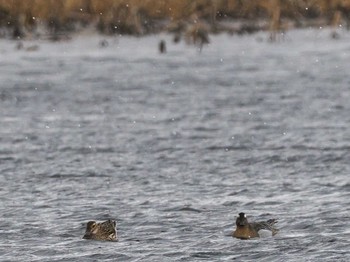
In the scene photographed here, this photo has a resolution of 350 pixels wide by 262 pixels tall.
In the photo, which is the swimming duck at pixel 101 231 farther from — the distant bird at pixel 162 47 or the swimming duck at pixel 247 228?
the distant bird at pixel 162 47

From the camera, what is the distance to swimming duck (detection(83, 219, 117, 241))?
13.0 meters

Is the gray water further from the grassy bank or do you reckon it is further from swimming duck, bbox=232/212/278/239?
the grassy bank

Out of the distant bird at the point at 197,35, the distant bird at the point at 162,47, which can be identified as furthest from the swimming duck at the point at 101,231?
the distant bird at the point at 197,35

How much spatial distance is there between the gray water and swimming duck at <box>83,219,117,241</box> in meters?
0.09

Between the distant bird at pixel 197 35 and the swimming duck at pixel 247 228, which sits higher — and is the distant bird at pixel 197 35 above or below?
below

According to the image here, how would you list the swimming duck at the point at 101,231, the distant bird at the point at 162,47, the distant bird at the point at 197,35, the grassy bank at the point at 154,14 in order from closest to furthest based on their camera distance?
the swimming duck at the point at 101,231 → the distant bird at the point at 162,47 → the distant bird at the point at 197,35 → the grassy bank at the point at 154,14

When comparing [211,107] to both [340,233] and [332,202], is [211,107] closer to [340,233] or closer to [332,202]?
[332,202]

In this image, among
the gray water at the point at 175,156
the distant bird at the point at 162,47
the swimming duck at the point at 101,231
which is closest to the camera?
the swimming duck at the point at 101,231

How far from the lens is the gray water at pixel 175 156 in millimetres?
13148

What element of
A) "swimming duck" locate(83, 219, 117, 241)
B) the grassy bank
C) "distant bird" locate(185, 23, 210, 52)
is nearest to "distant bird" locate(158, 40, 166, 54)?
"distant bird" locate(185, 23, 210, 52)

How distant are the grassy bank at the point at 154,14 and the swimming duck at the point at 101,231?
1164 inches

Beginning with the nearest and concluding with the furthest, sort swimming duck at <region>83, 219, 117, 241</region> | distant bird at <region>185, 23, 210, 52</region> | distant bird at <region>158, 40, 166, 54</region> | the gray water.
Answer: swimming duck at <region>83, 219, 117, 241</region>
the gray water
distant bird at <region>158, 40, 166, 54</region>
distant bird at <region>185, 23, 210, 52</region>

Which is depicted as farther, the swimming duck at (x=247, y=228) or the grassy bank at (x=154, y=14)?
the grassy bank at (x=154, y=14)

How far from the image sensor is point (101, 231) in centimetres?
1301
